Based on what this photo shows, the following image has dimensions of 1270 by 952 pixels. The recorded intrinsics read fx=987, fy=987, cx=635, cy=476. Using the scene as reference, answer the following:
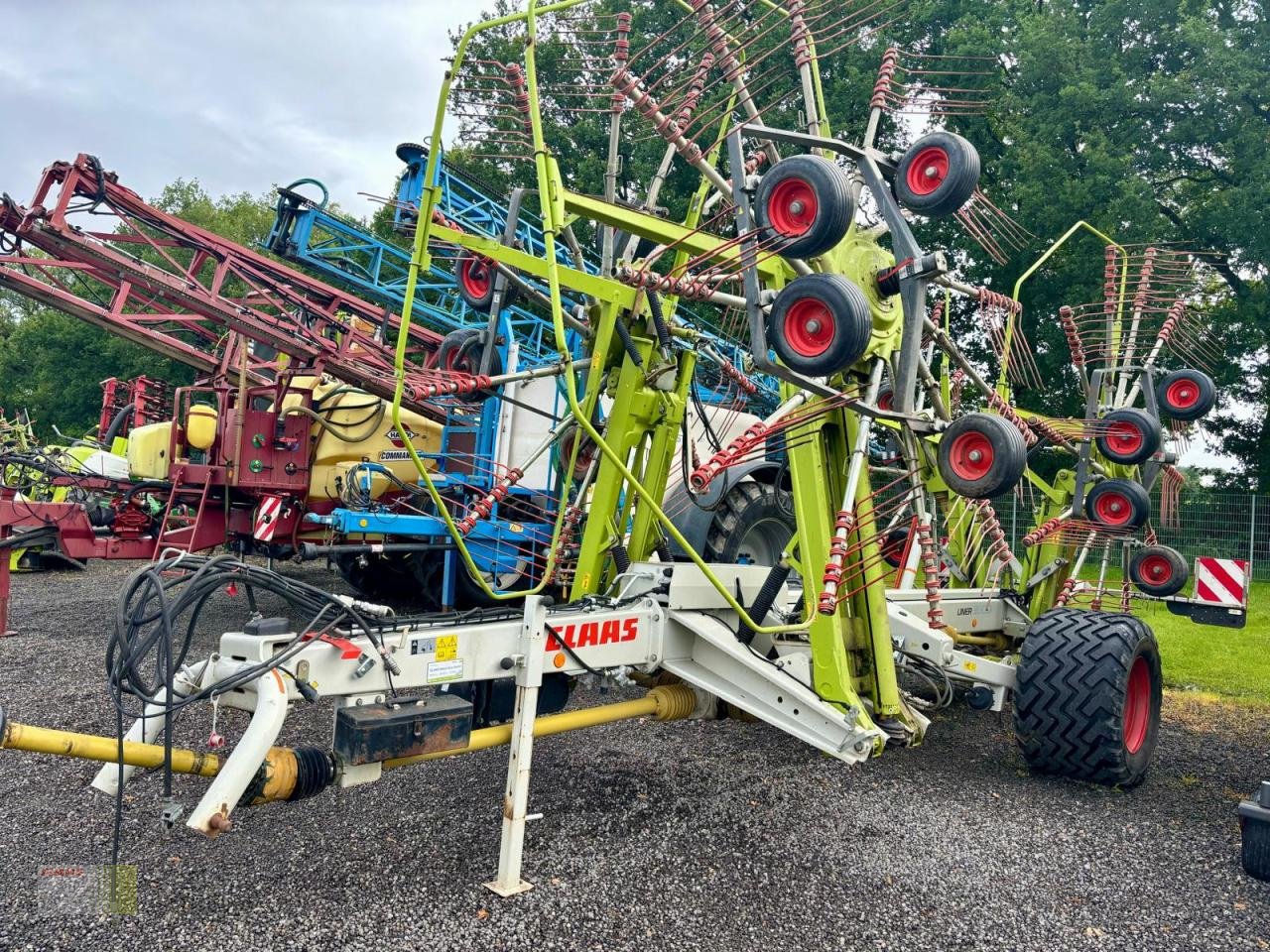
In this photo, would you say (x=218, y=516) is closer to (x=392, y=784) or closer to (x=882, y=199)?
(x=392, y=784)

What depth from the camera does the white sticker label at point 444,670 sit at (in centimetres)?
353

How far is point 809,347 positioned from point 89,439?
10768mm

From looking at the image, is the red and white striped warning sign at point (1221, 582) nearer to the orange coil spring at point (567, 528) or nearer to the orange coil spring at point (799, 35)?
the orange coil spring at point (567, 528)

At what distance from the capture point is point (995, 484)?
3842mm

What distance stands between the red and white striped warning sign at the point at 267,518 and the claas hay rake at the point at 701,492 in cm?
390

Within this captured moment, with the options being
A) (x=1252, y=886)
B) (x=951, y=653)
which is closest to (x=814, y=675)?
(x=951, y=653)

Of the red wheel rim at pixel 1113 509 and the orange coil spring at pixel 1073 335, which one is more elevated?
the orange coil spring at pixel 1073 335

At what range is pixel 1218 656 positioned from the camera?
891 cm

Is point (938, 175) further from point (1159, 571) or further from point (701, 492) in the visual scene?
point (1159, 571)

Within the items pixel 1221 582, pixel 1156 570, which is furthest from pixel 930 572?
pixel 1156 570

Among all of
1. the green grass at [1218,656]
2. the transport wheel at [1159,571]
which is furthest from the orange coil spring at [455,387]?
the green grass at [1218,656]

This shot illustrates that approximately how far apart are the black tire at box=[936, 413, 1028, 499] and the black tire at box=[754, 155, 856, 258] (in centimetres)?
94

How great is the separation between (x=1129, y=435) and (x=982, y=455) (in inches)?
113

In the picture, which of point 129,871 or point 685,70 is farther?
point 685,70
